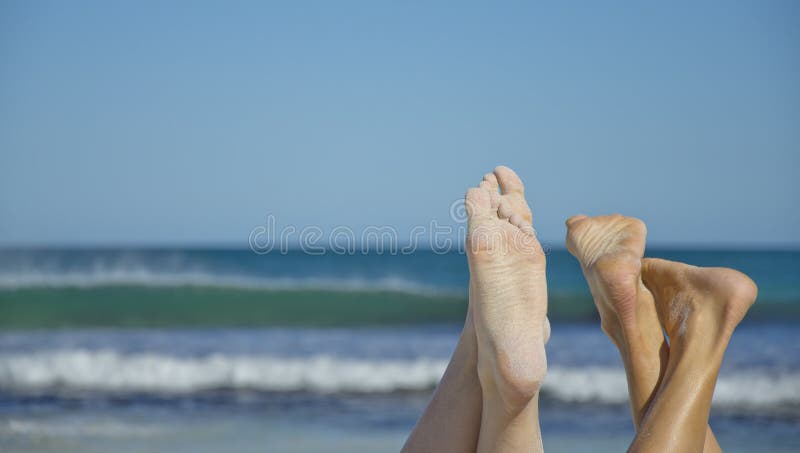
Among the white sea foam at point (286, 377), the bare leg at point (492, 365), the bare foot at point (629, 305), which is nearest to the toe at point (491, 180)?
the bare leg at point (492, 365)

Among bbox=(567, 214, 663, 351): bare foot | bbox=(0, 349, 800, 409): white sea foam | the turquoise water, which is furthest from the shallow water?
bbox=(567, 214, 663, 351): bare foot

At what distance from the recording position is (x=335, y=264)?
11.0 metres

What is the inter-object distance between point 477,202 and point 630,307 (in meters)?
0.37

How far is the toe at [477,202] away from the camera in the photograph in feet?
5.13

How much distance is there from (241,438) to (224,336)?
2.31 m

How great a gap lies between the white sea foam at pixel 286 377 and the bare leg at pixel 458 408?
211 centimetres

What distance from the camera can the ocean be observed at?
2973 millimetres

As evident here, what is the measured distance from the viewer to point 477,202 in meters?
1.58

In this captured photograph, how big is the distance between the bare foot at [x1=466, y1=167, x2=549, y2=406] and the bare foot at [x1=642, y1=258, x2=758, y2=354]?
0.25 metres

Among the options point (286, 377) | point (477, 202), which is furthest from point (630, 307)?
point (286, 377)

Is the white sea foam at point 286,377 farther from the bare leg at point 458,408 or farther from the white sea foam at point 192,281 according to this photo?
the white sea foam at point 192,281

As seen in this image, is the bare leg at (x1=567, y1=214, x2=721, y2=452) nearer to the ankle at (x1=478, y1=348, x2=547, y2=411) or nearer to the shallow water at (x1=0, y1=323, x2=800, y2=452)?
the ankle at (x1=478, y1=348, x2=547, y2=411)

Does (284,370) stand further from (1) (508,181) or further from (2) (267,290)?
(2) (267,290)

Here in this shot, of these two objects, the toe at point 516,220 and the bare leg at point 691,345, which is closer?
the bare leg at point 691,345
